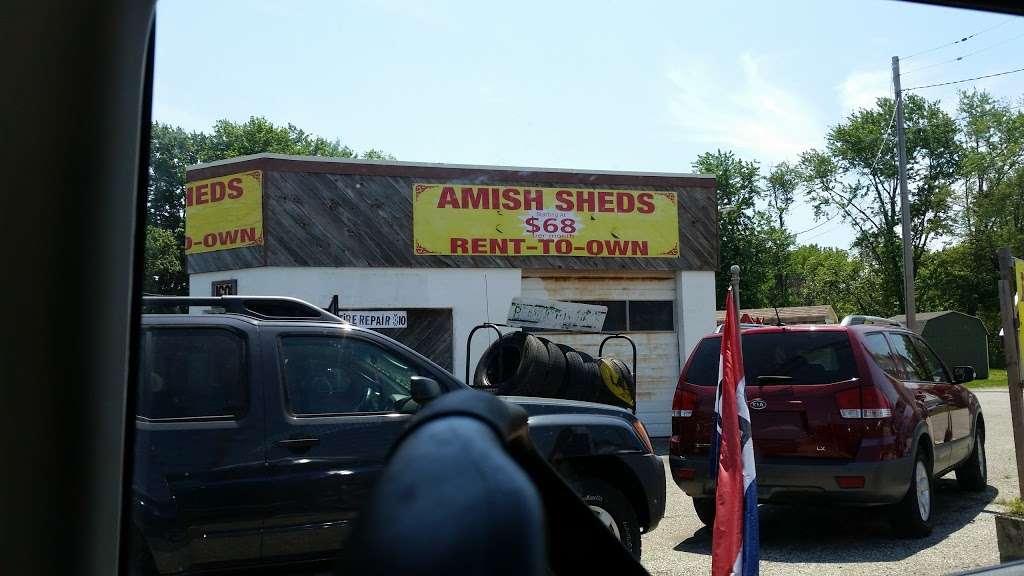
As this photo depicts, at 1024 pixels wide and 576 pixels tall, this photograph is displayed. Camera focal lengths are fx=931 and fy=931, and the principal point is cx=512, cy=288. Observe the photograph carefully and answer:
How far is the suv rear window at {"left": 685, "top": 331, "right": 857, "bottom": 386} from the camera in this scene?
25.9 feet

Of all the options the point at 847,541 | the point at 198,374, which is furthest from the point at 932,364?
the point at 198,374

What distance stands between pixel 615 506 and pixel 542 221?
11960 millimetres

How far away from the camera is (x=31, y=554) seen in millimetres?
1237

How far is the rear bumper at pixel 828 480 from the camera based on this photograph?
24.5 ft

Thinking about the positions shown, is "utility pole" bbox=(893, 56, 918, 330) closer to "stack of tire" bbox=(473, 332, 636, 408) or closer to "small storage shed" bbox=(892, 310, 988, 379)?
"small storage shed" bbox=(892, 310, 988, 379)

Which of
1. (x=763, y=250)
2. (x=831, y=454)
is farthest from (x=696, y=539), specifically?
(x=763, y=250)

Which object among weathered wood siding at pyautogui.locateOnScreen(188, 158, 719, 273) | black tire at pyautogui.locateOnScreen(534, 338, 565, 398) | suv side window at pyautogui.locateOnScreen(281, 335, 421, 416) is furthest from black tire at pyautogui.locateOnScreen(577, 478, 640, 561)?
weathered wood siding at pyautogui.locateOnScreen(188, 158, 719, 273)

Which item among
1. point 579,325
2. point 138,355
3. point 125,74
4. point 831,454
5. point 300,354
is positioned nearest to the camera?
point 125,74

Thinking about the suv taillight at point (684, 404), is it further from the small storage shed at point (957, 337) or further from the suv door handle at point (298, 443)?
the suv door handle at point (298, 443)

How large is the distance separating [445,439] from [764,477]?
300 inches

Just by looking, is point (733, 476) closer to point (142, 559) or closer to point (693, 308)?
point (142, 559)

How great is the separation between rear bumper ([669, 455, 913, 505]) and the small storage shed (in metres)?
4.16

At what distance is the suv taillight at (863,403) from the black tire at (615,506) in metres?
2.40

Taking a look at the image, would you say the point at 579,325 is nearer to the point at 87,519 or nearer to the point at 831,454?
the point at 831,454
